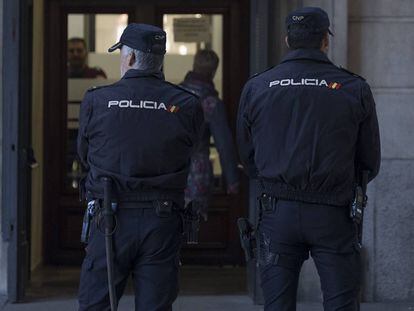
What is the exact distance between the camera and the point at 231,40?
31.8ft

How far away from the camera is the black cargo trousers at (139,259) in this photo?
5.12 meters

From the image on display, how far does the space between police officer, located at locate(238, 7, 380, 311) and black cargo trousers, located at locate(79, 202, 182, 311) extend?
508 millimetres

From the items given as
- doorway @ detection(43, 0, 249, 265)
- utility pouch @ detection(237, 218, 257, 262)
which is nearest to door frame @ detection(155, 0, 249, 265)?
doorway @ detection(43, 0, 249, 265)

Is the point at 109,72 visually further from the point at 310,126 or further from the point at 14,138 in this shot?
the point at 310,126

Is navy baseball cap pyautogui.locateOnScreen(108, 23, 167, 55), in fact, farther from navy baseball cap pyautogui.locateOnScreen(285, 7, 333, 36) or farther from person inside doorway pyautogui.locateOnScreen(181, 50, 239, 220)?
person inside doorway pyautogui.locateOnScreen(181, 50, 239, 220)

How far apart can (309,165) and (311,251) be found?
455mm

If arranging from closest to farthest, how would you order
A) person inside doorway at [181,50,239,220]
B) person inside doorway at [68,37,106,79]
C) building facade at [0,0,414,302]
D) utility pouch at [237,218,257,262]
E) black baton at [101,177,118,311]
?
1. black baton at [101,177,118,311]
2. utility pouch at [237,218,257,262]
3. building facade at [0,0,414,302]
4. person inside doorway at [181,50,239,220]
5. person inside doorway at [68,37,106,79]

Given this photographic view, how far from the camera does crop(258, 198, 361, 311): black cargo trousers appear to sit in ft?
16.9

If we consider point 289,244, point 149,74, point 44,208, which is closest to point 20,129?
point 44,208

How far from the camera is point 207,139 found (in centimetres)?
891

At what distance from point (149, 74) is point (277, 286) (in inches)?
49.9

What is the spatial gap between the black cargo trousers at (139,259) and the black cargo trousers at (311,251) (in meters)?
0.51

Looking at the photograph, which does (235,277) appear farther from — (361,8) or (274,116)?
(274,116)

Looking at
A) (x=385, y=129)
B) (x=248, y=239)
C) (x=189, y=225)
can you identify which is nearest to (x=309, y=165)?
(x=248, y=239)
